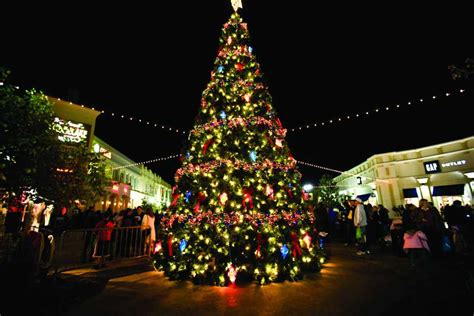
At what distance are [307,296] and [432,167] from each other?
35.1 metres

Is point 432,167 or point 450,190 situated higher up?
point 432,167

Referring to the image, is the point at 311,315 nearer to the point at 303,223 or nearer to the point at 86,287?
the point at 303,223

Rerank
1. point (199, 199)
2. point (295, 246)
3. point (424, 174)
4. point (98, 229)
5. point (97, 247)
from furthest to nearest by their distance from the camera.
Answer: point (424, 174), point (97, 247), point (98, 229), point (199, 199), point (295, 246)

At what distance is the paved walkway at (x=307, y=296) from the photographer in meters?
3.45

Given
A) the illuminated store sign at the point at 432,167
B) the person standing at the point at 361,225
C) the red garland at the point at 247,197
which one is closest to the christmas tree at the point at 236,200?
Answer: the red garland at the point at 247,197

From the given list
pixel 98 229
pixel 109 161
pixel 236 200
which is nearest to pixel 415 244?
pixel 236 200

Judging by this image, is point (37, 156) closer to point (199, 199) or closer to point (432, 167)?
point (199, 199)

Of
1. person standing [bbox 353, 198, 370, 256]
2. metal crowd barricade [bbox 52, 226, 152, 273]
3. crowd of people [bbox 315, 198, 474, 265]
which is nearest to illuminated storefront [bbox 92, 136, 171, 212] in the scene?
metal crowd barricade [bbox 52, 226, 152, 273]

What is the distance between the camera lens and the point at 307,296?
4.00 metres

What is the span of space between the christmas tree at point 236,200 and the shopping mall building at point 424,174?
26.0m

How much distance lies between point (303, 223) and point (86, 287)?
15.5 ft

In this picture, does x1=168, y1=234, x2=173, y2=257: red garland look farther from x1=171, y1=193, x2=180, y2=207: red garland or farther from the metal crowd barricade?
the metal crowd barricade

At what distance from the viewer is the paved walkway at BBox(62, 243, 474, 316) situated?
345 centimetres

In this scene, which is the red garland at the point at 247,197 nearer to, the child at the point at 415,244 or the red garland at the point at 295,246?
the red garland at the point at 295,246
